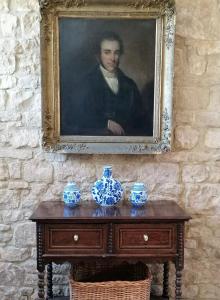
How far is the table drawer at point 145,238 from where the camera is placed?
2367 millimetres

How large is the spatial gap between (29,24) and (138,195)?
4.93 ft

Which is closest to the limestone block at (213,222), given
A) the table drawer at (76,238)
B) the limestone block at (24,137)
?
the table drawer at (76,238)

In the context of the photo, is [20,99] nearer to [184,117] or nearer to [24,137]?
[24,137]

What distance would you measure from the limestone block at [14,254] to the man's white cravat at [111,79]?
1432 mm

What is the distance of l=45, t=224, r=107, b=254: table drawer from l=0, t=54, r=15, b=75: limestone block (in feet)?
3.96

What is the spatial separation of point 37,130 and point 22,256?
1002mm

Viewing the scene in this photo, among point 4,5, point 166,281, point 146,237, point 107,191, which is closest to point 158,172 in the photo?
point 107,191

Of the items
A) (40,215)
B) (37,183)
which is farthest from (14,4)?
(40,215)

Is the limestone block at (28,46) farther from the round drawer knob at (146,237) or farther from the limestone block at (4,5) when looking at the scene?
the round drawer knob at (146,237)

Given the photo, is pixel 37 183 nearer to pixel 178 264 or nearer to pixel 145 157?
pixel 145 157

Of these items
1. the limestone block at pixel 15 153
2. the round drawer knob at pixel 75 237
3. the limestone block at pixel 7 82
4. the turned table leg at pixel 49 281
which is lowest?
the turned table leg at pixel 49 281

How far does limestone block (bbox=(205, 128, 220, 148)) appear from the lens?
278 cm

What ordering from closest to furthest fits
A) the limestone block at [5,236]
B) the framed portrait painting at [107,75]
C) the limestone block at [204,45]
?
the framed portrait painting at [107,75] → the limestone block at [204,45] → the limestone block at [5,236]

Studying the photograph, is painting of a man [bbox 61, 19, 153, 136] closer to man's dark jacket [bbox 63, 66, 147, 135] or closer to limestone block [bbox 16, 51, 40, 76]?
man's dark jacket [bbox 63, 66, 147, 135]
